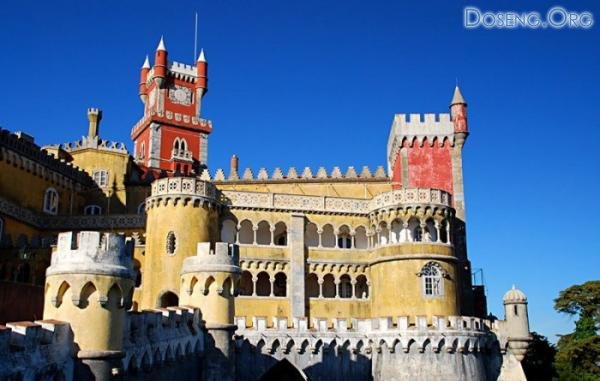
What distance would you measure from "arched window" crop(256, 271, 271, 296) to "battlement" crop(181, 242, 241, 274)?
55.0 ft

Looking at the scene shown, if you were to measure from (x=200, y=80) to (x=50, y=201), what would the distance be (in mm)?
24778

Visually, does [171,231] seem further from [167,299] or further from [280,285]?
[280,285]

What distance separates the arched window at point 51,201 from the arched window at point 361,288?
2364 cm

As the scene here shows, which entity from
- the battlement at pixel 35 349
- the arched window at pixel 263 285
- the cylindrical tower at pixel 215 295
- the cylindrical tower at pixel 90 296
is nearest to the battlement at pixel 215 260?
the cylindrical tower at pixel 215 295

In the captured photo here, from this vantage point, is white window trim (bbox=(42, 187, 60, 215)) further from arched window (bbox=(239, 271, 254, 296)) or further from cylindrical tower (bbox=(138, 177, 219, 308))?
arched window (bbox=(239, 271, 254, 296))

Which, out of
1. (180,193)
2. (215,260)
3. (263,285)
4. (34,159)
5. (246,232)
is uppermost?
(34,159)

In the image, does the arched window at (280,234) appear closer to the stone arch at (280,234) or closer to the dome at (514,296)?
the stone arch at (280,234)

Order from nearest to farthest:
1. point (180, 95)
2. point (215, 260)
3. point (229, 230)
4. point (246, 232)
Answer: point (215, 260), point (229, 230), point (246, 232), point (180, 95)

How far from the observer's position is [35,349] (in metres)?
14.7

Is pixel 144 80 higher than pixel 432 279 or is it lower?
higher

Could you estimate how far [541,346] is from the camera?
177 ft

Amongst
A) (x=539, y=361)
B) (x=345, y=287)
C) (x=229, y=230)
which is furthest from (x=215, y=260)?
(x=539, y=361)

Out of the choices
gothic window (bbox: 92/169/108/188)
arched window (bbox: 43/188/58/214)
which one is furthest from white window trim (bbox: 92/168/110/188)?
arched window (bbox: 43/188/58/214)

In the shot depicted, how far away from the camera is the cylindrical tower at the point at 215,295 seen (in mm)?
27078
